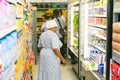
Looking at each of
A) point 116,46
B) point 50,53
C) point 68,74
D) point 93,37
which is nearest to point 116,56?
point 116,46

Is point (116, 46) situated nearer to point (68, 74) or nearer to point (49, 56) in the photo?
point (49, 56)

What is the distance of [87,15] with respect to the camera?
6203 millimetres

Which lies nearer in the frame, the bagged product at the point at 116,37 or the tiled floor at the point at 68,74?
the bagged product at the point at 116,37

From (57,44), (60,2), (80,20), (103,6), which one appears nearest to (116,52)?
(103,6)

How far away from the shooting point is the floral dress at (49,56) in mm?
5263

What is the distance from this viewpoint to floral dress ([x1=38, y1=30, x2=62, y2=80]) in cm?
526

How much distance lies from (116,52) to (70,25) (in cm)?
591

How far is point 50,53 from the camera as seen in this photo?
17.5ft

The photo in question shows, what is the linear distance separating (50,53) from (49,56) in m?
0.07

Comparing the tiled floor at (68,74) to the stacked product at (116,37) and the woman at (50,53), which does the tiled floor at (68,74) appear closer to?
the woman at (50,53)

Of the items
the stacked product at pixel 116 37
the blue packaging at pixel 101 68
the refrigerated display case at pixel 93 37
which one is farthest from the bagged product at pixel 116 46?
the blue packaging at pixel 101 68

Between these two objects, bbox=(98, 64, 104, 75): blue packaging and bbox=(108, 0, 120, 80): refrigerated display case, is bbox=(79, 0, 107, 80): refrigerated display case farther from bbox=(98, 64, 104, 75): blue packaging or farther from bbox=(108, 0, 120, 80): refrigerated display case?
bbox=(108, 0, 120, 80): refrigerated display case

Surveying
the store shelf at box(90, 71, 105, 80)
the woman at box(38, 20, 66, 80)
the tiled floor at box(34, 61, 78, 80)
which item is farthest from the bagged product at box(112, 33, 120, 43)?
the tiled floor at box(34, 61, 78, 80)

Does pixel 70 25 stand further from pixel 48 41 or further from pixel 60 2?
pixel 48 41
